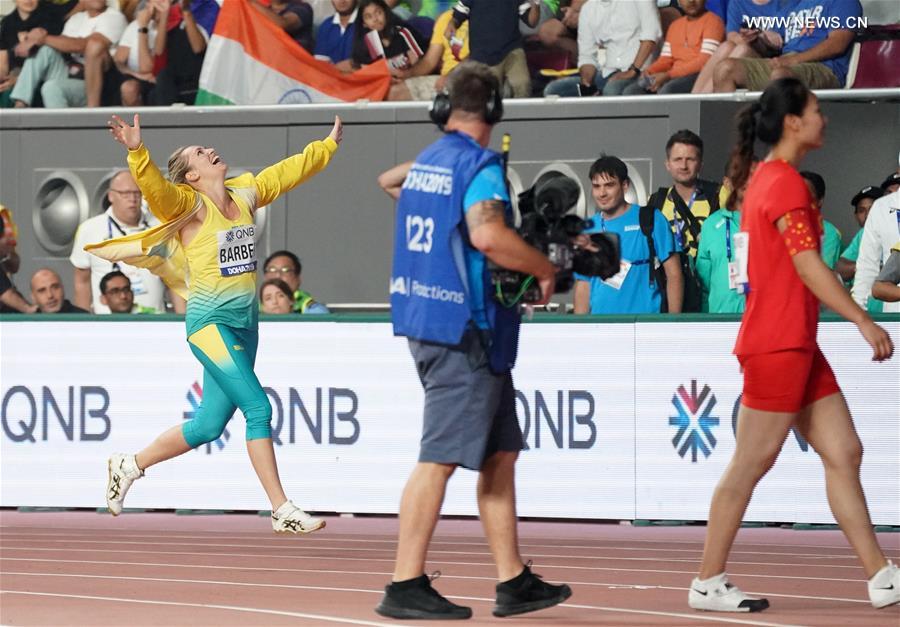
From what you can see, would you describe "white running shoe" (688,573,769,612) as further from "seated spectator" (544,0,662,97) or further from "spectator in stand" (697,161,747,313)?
"seated spectator" (544,0,662,97)

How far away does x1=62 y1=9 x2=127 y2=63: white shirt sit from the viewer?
17875 mm

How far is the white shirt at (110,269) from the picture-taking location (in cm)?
1496

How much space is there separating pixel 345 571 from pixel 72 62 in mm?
10191

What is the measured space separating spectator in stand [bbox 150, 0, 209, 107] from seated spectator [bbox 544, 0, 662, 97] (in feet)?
12.4

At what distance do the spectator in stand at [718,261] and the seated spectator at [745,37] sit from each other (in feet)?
10.1

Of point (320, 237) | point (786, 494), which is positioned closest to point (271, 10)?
point (320, 237)

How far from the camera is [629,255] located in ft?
39.5

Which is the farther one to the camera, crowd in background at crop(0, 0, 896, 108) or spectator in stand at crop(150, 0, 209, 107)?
spectator in stand at crop(150, 0, 209, 107)

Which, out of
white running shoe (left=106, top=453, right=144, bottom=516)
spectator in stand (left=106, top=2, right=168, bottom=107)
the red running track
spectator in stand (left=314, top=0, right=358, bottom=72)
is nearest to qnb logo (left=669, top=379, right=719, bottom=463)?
the red running track

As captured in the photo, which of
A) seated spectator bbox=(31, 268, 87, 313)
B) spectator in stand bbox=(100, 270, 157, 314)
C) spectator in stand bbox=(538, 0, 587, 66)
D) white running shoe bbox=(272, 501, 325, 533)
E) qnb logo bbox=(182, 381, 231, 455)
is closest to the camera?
white running shoe bbox=(272, 501, 325, 533)

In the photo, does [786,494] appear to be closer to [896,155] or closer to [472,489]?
[472,489]

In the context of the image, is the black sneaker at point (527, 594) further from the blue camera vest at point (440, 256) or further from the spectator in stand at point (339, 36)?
the spectator in stand at point (339, 36)

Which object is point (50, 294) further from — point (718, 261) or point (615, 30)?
point (718, 261)

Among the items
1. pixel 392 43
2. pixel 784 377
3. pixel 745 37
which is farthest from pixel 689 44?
pixel 784 377
